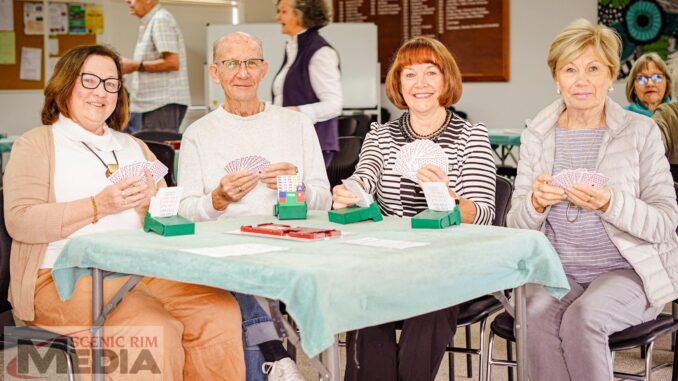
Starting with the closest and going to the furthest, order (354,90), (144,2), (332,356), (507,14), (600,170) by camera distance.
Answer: (332,356), (600,170), (144,2), (507,14), (354,90)

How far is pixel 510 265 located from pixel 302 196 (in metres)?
0.72

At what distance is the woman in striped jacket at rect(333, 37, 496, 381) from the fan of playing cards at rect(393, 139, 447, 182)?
0.12 feet

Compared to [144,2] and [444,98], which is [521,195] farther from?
[144,2]

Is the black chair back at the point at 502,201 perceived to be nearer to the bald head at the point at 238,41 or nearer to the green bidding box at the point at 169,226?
the bald head at the point at 238,41

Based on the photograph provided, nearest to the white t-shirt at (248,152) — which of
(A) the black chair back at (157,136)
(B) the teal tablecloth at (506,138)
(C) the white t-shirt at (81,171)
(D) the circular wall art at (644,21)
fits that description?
(C) the white t-shirt at (81,171)

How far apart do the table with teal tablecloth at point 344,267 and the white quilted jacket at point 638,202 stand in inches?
15.3

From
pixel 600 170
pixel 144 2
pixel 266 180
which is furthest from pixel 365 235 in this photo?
pixel 144 2

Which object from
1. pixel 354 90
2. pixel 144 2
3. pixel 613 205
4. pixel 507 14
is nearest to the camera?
pixel 613 205

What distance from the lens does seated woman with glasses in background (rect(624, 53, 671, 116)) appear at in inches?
206

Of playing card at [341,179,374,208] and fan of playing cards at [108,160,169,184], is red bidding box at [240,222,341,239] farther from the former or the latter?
fan of playing cards at [108,160,169,184]

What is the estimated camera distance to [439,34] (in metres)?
9.05

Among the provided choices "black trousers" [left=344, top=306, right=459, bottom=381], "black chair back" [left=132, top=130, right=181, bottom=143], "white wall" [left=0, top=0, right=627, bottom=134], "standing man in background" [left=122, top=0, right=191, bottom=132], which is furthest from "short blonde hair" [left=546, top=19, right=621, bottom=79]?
"white wall" [left=0, top=0, right=627, bottom=134]

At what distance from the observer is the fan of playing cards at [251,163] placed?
9.57 ft

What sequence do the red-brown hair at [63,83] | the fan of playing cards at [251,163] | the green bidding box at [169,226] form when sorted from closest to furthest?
the green bidding box at [169,226], the red-brown hair at [63,83], the fan of playing cards at [251,163]
